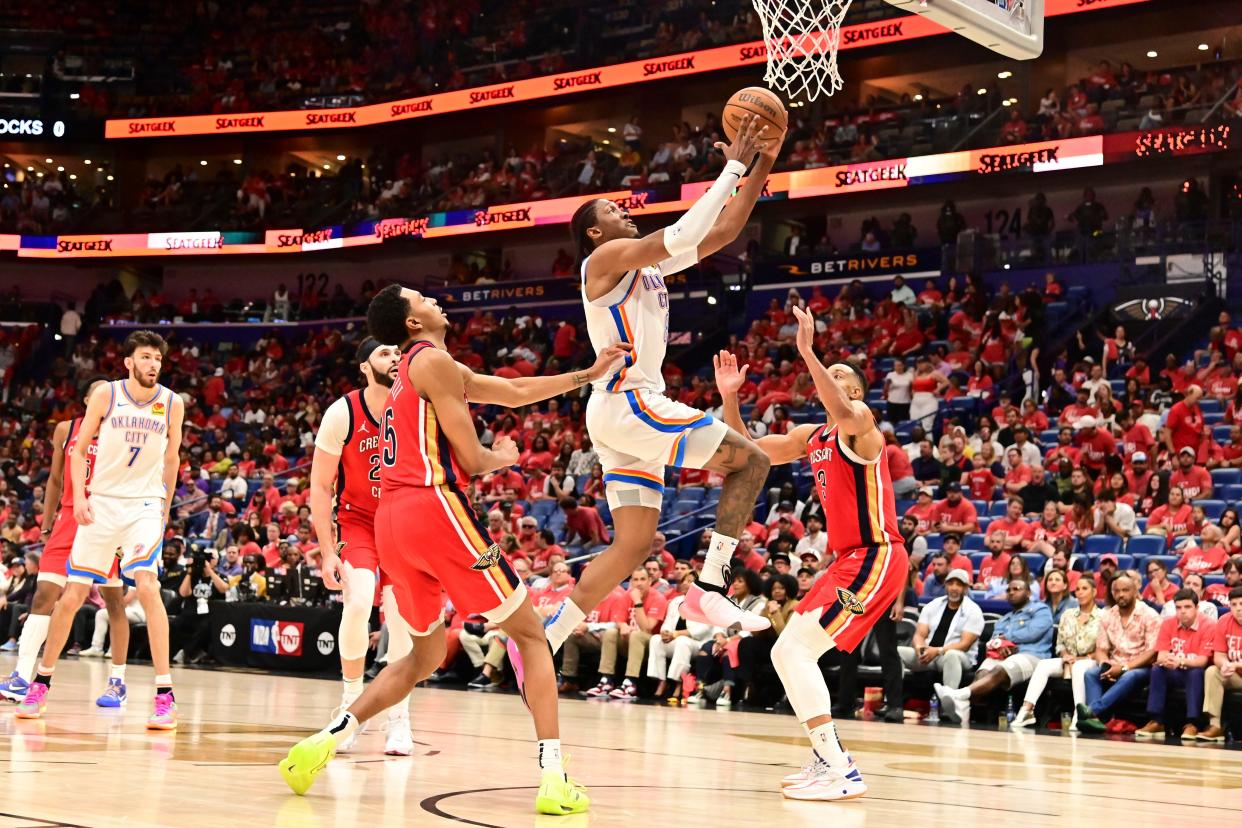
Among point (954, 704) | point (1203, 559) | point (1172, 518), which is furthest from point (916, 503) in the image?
point (954, 704)

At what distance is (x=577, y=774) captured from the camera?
21.5ft

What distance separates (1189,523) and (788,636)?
8879 millimetres

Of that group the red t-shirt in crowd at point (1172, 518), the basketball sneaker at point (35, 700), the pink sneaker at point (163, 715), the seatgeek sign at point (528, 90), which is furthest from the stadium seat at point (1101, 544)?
the seatgeek sign at point (528, 90)

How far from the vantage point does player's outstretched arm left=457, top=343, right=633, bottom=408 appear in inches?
223

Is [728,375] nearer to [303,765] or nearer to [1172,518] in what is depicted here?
[303,765]

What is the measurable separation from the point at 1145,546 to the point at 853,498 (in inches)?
335

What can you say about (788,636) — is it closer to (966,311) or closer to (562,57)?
(966,311)

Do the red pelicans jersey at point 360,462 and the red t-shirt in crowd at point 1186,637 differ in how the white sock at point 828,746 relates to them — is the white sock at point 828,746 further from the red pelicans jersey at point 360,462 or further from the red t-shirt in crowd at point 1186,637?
the red t-shirt in crowd at point 1186,637

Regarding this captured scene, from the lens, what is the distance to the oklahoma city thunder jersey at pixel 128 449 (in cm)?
867

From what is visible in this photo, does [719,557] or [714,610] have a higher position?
[719,557]

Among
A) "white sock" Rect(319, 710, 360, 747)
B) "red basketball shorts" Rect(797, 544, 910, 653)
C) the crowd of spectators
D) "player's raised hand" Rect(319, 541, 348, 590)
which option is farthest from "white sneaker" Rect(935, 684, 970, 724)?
"white sock" Rect(319, 710, 360, 747)

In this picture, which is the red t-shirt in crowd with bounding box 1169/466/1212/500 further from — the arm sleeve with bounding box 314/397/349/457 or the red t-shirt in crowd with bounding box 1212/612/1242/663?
the arm sleeve with bounding box 314/397/349/457

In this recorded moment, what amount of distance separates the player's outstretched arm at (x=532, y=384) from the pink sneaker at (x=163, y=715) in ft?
10.9

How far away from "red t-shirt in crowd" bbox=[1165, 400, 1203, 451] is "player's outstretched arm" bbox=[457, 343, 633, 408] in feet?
38.6
